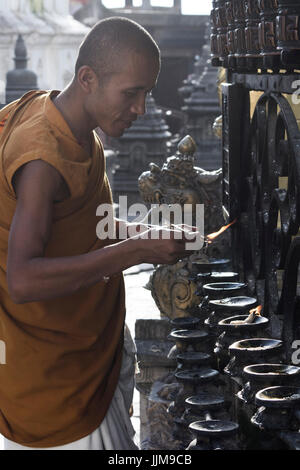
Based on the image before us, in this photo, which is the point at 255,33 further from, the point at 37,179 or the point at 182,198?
the point at 182,198

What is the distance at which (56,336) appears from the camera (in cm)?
286

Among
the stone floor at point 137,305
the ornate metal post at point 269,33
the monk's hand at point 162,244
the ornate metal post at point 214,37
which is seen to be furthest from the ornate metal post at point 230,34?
the stone floor at point 137,305

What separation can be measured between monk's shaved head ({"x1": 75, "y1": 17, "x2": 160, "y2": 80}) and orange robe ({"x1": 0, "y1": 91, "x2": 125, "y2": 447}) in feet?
0.54

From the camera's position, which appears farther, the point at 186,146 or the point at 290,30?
the point at 186,146

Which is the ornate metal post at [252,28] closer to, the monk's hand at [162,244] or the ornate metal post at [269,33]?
the ornate metal post at [269,33]

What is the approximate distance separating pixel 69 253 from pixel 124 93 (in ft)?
1.41

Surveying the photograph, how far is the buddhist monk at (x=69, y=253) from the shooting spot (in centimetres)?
264

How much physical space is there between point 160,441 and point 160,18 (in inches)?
1057

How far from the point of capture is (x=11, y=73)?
13266 mm

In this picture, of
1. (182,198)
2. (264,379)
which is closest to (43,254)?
(264,379)

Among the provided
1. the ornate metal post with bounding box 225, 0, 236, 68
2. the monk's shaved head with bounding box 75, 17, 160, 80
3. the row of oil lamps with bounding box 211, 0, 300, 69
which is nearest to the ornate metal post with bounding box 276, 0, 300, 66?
the row of oil lamps with bounding box 211, 0, 300, 69

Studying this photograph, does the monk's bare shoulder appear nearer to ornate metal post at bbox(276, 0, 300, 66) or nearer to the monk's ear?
the monk's ear

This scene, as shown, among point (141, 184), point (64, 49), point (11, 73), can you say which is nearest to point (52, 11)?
point (64, 49)

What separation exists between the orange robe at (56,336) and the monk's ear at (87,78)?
0.31ft
